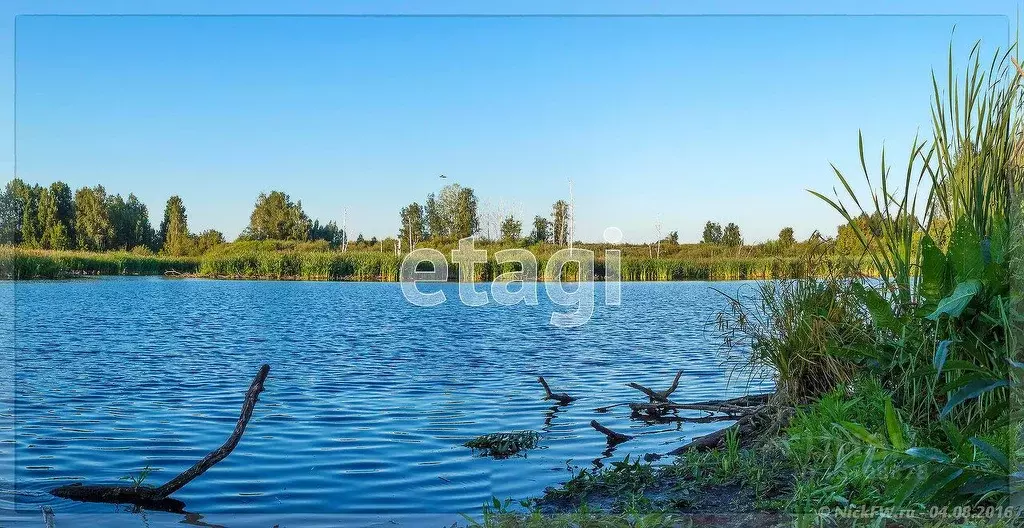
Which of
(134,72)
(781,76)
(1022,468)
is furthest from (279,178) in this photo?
(1022,468)

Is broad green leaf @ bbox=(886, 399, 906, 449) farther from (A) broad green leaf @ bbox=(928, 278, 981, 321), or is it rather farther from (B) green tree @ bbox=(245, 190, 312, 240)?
(B) green tree @ bbox=(245, 190, 312, 240)

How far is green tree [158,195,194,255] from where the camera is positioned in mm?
5250

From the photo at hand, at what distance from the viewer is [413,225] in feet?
21.9

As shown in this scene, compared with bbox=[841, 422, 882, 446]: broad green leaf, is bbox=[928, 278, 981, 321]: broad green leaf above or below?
above

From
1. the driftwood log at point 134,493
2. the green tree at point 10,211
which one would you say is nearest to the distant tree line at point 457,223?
the green tree at point 10,211

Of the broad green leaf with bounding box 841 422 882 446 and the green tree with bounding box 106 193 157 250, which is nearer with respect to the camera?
the broad green leaf with bounding box 841 422 882 446

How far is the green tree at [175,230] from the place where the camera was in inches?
207

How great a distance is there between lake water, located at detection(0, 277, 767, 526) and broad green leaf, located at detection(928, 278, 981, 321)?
1.71 m

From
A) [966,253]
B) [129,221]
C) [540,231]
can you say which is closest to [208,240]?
[129,221]

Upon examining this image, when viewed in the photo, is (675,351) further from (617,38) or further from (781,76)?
(781,76)

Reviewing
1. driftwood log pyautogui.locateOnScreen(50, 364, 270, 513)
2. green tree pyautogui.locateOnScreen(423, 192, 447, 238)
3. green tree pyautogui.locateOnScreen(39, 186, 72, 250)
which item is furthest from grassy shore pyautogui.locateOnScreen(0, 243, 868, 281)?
driftwood log pyautogui.locateOnScreen(50, 364, 270, 513)

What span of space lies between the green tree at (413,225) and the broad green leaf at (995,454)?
15.5 feet

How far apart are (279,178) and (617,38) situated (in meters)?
2.91

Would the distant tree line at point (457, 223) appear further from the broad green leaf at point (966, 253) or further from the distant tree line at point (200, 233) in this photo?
the broad green leaf at point (966, 253)
